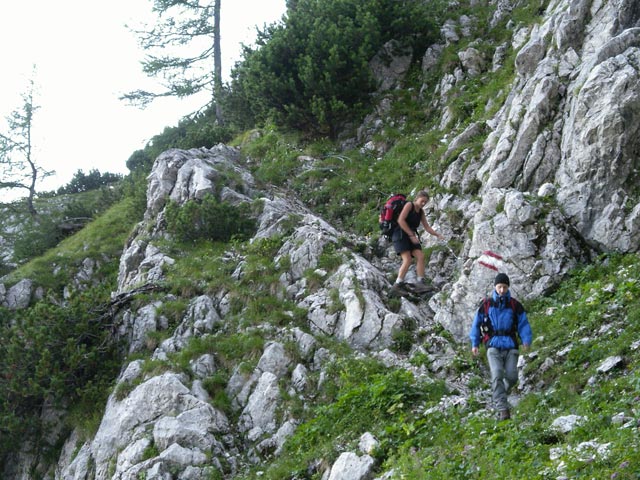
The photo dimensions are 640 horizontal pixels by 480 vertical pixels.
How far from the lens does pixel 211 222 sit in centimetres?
1712

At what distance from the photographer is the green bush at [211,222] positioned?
17.1 metres

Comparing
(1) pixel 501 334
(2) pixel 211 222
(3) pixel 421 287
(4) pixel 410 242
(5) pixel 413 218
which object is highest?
(2) pixel 211 222

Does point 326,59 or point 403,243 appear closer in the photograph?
point 403,243

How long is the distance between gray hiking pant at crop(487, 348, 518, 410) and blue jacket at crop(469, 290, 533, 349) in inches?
4.4

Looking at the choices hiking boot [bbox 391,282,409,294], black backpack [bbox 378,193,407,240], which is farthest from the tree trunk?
hiking boot [bbox 391,282,409,294]

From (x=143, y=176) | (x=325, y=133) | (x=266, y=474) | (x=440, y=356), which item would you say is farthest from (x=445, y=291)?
(x=143, y=176)

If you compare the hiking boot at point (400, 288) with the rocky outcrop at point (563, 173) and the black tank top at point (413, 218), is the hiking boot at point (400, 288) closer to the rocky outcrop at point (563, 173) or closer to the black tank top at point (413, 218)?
the rocky outcrop at point (563, 173)

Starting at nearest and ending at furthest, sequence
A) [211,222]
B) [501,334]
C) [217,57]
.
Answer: [501,334]
[211,222]
[217,57]

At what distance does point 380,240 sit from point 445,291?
3.26 meters

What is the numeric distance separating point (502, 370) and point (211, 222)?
1043 centimetres

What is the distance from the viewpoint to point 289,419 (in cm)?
1080

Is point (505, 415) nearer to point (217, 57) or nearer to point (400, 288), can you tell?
point (400, 288)

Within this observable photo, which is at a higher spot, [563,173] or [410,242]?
[563,173]

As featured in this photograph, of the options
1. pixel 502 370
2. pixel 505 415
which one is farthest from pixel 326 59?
pixel 505 415
